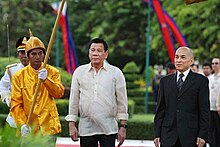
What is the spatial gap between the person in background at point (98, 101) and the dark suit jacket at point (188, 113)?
54cm

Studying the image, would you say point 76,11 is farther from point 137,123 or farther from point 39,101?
point 39,101

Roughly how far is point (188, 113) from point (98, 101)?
41.0 inches

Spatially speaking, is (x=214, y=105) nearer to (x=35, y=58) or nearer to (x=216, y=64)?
(x=216, y=64)

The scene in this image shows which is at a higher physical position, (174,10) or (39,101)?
(174,10)

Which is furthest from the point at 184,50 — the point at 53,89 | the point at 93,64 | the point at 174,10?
the point at 174,10

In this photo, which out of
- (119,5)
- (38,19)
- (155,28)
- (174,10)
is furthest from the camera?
(38,19)

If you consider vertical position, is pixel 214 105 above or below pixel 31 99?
below

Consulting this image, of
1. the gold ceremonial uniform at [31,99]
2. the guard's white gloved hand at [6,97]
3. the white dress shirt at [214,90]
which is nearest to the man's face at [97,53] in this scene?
the gold ceremonial uniform at [31,99]

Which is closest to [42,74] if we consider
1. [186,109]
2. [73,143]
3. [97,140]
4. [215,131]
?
[97,140]

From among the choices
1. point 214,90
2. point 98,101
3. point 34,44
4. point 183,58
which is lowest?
point 214,90

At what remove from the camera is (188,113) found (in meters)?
7.52

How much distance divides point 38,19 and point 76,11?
2909 mm

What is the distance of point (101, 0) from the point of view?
37.4 meters

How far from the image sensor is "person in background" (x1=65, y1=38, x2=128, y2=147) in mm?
7379
